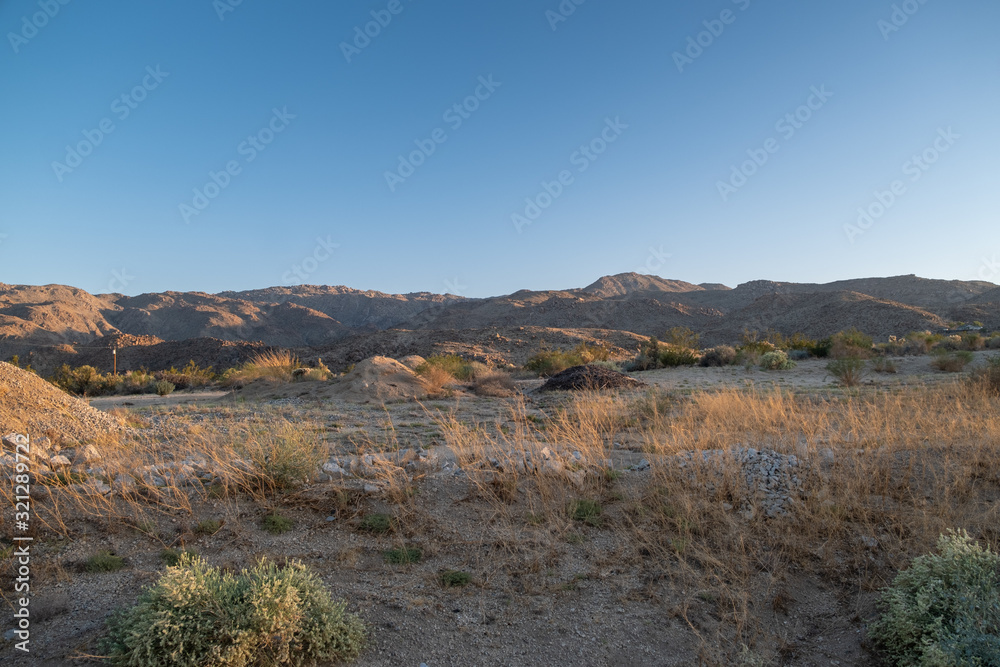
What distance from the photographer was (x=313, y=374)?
17.0 metres

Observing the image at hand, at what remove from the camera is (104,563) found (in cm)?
353

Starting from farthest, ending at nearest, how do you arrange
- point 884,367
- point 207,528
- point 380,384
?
1. point 884,367
2. point 380,384
3. point 207,528

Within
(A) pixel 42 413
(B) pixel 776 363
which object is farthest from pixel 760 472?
(B) pixel 776 363

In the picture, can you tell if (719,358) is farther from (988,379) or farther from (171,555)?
(171,555)

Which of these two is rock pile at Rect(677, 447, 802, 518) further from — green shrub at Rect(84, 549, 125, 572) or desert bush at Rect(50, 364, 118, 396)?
desert bush at Rect(50, 364, 118, 396)

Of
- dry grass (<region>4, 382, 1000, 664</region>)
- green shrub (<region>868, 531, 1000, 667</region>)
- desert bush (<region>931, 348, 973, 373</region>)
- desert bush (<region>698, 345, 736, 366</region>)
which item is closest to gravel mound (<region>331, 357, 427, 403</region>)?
dry grass (<region>4, 382, 1000, 664</region>)

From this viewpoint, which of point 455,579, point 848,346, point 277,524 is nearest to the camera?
point 455,579

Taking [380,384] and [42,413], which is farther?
[380,384]

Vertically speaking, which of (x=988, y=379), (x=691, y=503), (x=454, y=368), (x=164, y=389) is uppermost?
(x=988, y=379)

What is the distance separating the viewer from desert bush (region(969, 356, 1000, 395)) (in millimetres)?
8844

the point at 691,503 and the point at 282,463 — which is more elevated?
the point at 282,463

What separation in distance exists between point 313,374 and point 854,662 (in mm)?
16353

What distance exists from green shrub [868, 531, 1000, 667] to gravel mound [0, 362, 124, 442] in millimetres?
7978

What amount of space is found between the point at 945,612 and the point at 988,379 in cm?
902
